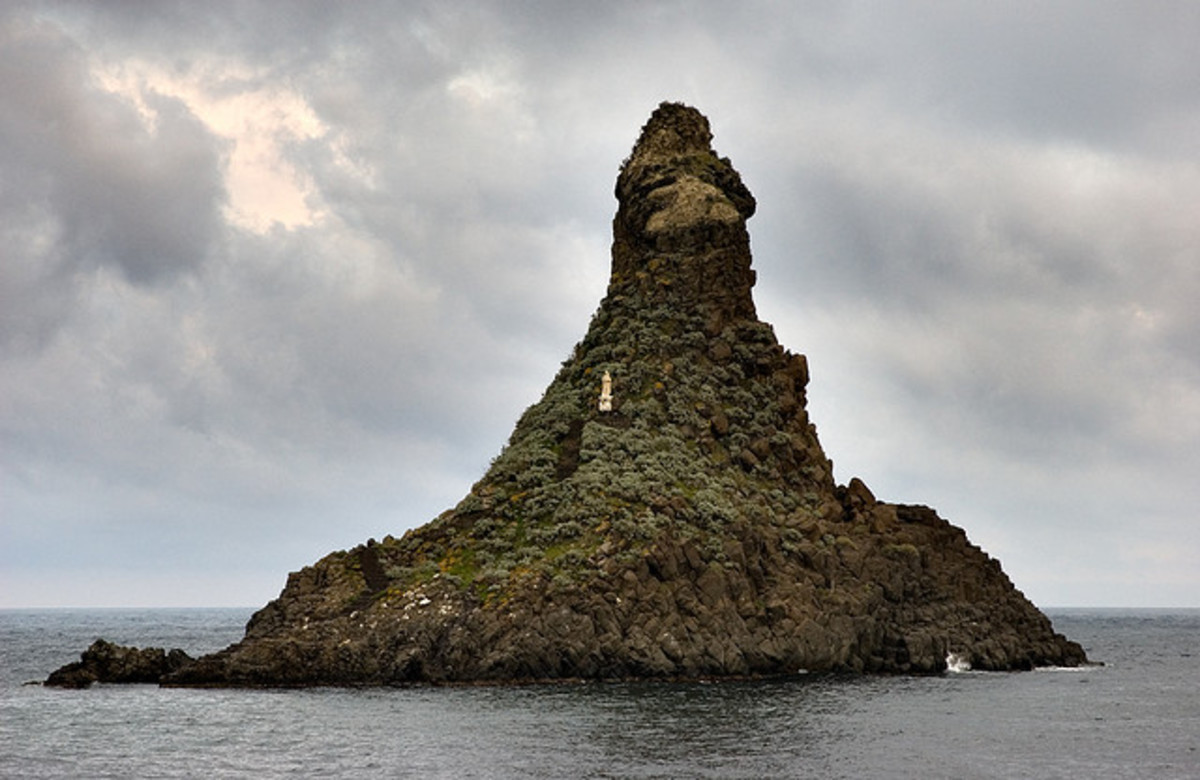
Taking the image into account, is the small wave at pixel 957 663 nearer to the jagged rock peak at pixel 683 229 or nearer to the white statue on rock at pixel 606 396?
the white statue on rock at pixel 606 396

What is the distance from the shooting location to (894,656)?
8575 centimetres

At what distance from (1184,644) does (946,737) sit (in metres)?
111

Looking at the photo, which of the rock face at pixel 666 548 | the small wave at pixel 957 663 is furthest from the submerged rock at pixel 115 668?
the small wave at pixel 957 663

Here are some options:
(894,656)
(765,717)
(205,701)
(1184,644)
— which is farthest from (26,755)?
(1184,644)

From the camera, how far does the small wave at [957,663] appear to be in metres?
88.0

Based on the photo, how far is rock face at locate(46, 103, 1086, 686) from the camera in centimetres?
7550

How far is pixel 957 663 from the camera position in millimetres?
88250

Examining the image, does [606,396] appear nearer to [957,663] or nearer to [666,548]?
[666,548]

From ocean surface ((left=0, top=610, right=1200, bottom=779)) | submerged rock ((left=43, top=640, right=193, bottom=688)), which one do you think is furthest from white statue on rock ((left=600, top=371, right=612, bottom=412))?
submerged rock ((left=43, top=640, right=193, bottom=688))

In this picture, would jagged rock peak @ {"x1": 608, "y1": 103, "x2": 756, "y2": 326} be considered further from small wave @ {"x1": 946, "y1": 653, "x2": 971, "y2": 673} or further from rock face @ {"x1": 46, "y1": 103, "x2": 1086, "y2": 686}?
small wave @ {"x1": 946, "y1": 653, "x2": 971, "y2": 673}

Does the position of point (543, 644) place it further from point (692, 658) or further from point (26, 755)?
point (26, 755)

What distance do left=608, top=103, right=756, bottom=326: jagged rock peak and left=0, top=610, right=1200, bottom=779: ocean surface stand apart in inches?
1280

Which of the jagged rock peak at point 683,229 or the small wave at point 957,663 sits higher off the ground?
the jagged rock peak at point 683,229

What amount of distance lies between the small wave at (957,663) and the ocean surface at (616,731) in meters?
6.77
